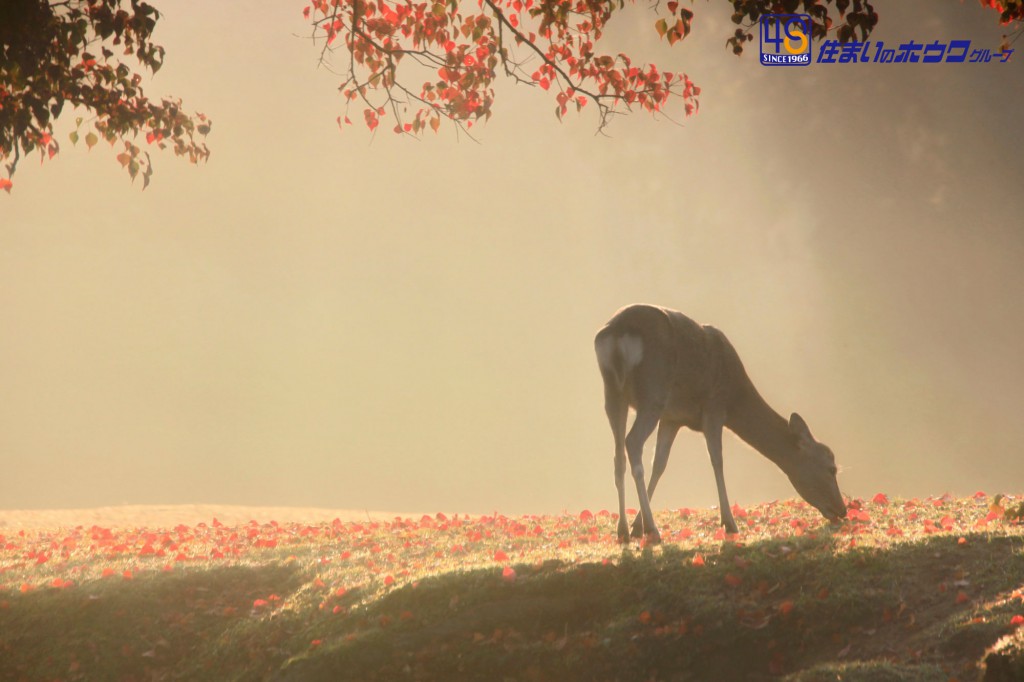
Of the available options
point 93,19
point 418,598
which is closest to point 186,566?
point 418,598

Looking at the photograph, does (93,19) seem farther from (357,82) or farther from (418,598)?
(418,598)

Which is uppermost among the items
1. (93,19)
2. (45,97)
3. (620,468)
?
(93,19)

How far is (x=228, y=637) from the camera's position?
12.1 meters

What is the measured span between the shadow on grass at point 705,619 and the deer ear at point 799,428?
183 inches

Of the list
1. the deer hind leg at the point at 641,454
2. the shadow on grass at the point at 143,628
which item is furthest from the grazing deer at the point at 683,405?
the shadow on grass at the point at 143,628

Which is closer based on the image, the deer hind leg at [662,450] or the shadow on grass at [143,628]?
the shadow on grass at [143,628]

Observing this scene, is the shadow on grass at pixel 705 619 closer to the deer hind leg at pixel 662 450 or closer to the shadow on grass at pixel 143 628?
the shadow on grass at pixel 143 628

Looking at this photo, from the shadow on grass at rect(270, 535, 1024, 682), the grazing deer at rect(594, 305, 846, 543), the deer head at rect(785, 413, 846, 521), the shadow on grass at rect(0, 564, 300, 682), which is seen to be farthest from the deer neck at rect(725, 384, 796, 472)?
the shadow on grass at rect(0, 564, 300, 682)

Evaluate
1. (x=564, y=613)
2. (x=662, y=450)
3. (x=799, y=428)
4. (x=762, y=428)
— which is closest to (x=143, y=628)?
(x=564, y=613)

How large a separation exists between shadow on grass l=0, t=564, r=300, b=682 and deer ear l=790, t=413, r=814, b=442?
942cm


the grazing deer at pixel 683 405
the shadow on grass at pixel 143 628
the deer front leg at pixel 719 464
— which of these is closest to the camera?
the shadow on grass at pixel 143 628

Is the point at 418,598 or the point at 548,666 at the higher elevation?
the point at 418,598

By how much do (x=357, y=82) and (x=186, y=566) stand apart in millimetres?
8873

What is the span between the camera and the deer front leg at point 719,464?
49.8 feet
